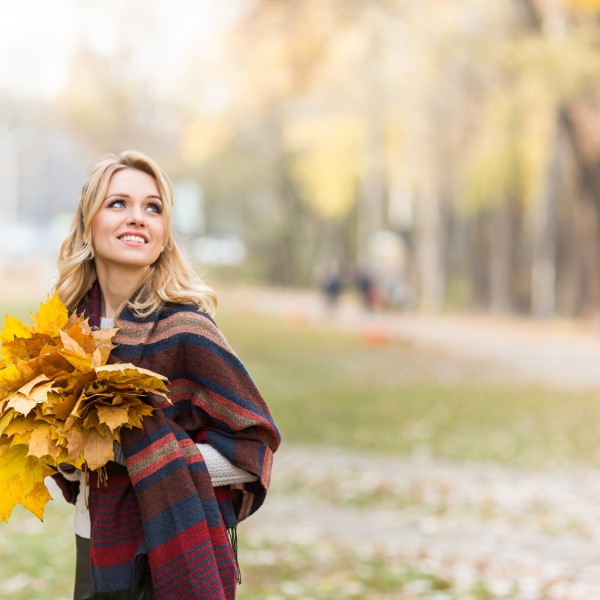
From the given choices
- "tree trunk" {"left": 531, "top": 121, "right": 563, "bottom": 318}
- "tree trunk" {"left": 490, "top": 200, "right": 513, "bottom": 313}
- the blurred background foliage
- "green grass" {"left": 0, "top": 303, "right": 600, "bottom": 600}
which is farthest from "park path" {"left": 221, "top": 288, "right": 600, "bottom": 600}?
"tree trunk" {"left": 490, "top": 200, "right": 513, "bottom": 313}

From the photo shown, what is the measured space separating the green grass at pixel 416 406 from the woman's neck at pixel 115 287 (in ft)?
29.8

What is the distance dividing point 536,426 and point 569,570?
718cm

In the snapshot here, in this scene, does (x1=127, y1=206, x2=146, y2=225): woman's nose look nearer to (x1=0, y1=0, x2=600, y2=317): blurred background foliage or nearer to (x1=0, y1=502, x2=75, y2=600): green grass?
(x1=0, y1=502, x2=75, y2=600): green grass

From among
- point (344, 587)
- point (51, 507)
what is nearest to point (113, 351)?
point (344, 587)

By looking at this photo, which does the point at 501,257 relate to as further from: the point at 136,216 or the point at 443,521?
the point at 136,216

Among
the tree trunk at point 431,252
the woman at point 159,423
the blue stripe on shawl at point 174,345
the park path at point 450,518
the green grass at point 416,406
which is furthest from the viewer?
the tree trunk at point 431,252

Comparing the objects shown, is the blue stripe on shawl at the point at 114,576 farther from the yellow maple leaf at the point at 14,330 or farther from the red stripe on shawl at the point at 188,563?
the yellow maple leaf at the point at 14,330

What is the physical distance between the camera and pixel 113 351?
2.96m

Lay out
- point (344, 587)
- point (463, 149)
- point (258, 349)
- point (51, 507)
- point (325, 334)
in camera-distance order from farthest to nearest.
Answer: point (463, 149), point (325, 334), point (258, 349), point (51, 507), point (344, 587)

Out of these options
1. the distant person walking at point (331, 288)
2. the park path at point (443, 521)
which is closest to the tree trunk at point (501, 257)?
the distant person walking at point (331, 288)

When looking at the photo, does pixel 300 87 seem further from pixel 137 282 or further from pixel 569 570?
pixel 137 282

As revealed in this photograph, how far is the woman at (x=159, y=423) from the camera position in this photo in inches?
111

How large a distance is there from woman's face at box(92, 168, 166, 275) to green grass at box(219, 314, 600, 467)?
9128mm

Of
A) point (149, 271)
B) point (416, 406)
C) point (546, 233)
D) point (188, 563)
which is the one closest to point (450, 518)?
point (149, 271)
